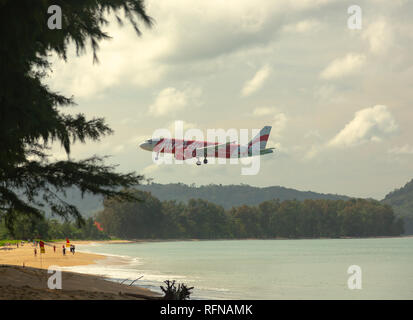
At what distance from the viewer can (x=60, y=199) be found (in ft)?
44.0

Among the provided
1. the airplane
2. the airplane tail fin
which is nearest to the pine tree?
the airplane

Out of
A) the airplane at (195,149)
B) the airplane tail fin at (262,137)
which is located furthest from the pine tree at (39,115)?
the airplane tail fin at (262,137)

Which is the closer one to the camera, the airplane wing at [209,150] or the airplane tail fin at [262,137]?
the airplane wing at [209,150]

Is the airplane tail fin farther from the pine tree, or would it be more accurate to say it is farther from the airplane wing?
the pine tree

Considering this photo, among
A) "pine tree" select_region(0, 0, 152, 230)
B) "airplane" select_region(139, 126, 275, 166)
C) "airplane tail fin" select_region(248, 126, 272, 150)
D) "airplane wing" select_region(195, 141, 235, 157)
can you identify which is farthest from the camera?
"airplane tail fin" select_region(248, 126, 272, 150)

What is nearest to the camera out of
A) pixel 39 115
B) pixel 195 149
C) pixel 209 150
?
pixel 39 115

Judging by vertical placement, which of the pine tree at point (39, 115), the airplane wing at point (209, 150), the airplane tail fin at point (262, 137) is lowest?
the pine tree at point (39, 115)

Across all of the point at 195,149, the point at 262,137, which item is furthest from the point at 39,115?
the point at 262,137

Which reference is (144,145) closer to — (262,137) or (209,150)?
(209,150)

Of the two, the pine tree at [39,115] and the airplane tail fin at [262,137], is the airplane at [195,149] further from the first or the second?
the pine tree at [39,115]

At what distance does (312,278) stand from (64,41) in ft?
134
